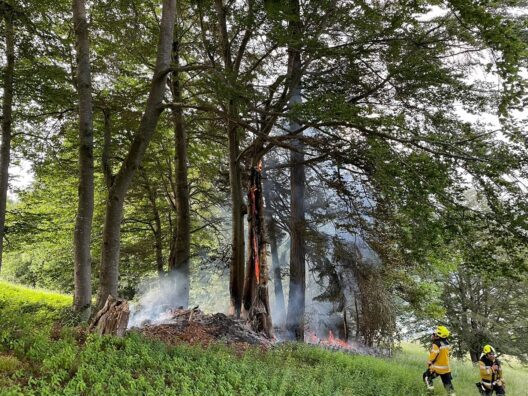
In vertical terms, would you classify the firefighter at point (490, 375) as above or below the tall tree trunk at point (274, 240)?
below

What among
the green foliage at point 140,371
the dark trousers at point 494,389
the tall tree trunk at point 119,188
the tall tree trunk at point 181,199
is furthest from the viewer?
the tall tree trunk at point 181,199

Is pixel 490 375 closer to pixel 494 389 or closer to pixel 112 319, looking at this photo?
pixel 494 389

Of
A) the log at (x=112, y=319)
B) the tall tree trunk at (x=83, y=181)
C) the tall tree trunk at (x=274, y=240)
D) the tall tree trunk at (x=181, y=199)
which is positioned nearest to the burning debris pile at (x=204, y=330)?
the tall tree trunk at (x=83, y=181)

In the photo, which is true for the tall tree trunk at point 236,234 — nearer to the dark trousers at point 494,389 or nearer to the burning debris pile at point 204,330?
the burning debris pile at point 204,330

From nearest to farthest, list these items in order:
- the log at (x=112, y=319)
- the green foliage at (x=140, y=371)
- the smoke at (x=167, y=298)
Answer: the green foliage at (x=140, y=371), the log at (x=112, y=319), the smoke at (x=167, y=298)

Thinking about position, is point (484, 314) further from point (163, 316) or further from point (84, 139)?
point (84, 139)

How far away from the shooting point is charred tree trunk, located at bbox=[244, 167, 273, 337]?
10.7 meters

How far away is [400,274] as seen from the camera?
11.8 meters

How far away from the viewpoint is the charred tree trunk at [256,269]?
10688mm

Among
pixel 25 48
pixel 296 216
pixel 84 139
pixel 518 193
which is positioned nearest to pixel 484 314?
pixel 296 216

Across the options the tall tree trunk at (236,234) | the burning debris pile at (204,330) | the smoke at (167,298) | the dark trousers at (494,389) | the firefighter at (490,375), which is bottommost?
the dark trousers at (494,389)

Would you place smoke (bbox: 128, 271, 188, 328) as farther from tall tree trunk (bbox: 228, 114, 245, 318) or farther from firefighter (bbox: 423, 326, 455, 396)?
firefighter (bbox: 423, 326, 455, 396)

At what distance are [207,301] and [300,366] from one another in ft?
81.0

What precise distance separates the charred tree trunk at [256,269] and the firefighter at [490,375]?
497 centimetres
